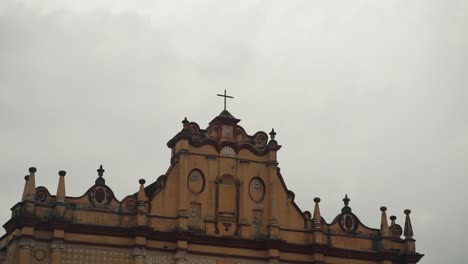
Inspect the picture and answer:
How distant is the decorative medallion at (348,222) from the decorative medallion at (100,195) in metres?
9.86

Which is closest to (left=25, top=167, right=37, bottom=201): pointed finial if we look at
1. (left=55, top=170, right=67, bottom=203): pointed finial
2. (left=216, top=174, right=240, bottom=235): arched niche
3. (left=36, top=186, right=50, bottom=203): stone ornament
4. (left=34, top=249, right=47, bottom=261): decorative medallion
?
(left=36, top=186, right=50, bottom=203): stone ornament

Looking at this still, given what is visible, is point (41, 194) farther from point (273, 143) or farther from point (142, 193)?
point (273, 143)

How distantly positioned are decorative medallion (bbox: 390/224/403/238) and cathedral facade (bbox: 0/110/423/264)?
0.04 meters

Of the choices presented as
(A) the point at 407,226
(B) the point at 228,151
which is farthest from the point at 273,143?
(A) the point at 407,226

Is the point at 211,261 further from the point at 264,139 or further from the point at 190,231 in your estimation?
the point at 264,139

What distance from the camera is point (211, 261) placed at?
3912 centimetres

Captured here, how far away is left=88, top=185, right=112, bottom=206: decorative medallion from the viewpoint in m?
38.3

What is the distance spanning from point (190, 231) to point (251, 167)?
13.0 feet

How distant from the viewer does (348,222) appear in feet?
139

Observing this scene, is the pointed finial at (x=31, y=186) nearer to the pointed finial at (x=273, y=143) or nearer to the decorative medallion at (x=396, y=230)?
the pointed finial at (x=273, y=143)

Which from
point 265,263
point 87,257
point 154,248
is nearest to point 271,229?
point 265,263

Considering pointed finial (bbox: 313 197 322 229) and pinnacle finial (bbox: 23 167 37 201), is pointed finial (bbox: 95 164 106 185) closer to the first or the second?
pinnacle finial (bbox: 23 167 37 201)

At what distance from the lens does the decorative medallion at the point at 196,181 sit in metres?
39.8

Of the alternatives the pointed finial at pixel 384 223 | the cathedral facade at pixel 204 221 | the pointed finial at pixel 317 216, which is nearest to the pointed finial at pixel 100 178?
the cathedral facade at pixel 204 221
